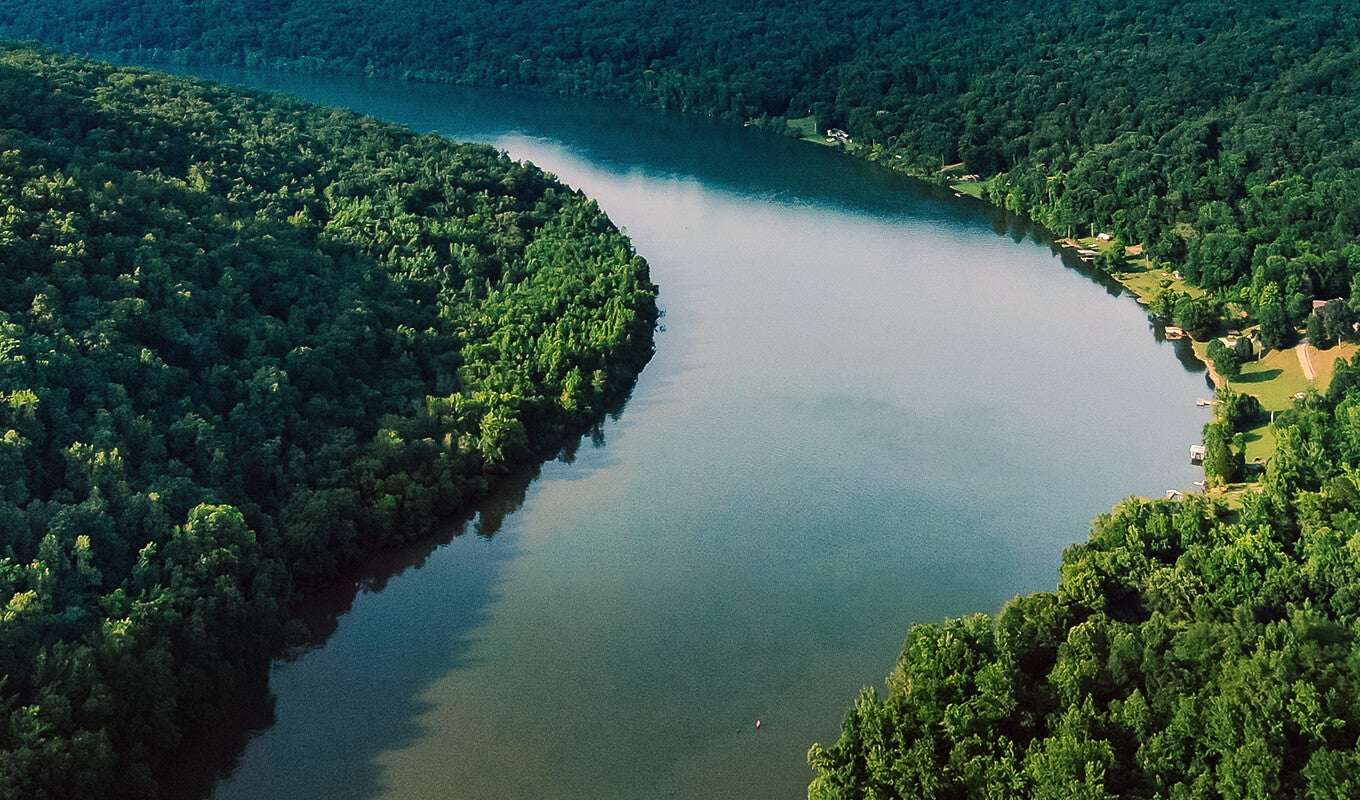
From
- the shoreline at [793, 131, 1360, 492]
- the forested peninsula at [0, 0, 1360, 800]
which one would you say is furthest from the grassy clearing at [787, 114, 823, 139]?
the shoreline at [793, 131, 1360, 492]

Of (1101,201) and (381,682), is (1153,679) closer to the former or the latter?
(381,682)

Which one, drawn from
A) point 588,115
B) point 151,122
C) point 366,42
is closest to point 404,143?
point 151,122

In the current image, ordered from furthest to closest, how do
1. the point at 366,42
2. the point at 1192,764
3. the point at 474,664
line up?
the point at 366,42
the point at 474,664
the point at 1192,764

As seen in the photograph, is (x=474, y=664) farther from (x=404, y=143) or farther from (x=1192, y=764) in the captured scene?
(x=404, y=143)

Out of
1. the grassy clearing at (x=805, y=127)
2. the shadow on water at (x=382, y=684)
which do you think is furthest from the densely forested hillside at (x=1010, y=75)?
the shadow on water at (x=382, y=684)

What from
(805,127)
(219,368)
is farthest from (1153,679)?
(805,127)

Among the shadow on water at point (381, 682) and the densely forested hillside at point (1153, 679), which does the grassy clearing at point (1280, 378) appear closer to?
the densely forested hillside at point (1153, 679)

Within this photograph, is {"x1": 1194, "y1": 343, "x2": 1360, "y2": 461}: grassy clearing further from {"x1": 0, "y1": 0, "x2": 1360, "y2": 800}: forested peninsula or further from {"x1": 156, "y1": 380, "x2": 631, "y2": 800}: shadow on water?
{"x1": 156, "y1": 380, "x2": 631, "y2": 800}: shadow on water
